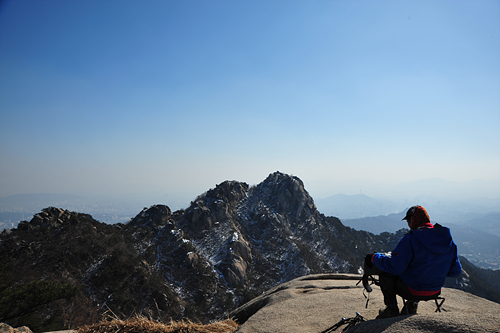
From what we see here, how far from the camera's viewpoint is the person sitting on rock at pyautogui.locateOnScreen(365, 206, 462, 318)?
A: 3504mm

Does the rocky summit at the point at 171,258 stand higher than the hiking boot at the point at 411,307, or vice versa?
the hiking boot at the point at 411,307

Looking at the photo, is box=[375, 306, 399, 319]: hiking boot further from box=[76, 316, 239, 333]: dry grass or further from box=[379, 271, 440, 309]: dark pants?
box=[76, 316, 239, 333]: dry grass

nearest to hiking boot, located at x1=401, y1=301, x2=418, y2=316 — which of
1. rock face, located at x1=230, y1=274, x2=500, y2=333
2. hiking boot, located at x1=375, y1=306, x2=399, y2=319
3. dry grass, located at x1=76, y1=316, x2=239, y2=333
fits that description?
hiking boot, located at x1=375, y1=306, x2=399, y2=319

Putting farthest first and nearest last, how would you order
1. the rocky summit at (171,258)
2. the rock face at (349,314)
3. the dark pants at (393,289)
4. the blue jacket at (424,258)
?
the rocky summit at (171,258)
the dark pants at (393,289)
the blue jacket at (424,258)
the rock face at (349,314)

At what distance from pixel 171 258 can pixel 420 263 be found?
40818mm

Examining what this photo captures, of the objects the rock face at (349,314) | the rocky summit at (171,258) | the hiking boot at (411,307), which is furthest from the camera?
the rocky summit at (171,258)

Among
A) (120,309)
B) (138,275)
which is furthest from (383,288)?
(138,275)

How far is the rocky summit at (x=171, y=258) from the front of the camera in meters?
21.1

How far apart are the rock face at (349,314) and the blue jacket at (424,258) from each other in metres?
0.43

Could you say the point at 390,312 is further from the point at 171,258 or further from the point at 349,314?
the point at 171,258

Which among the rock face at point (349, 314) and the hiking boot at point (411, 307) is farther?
the hiking boot at point (411, 307)

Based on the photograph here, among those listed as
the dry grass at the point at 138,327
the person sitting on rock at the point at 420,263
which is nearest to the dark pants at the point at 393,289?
the person sitting on rock at the point at 420,263

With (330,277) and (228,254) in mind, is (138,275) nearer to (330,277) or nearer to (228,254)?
(228,254)

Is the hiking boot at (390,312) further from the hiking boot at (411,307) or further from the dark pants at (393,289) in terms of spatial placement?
the hiking boot at (411,307)
